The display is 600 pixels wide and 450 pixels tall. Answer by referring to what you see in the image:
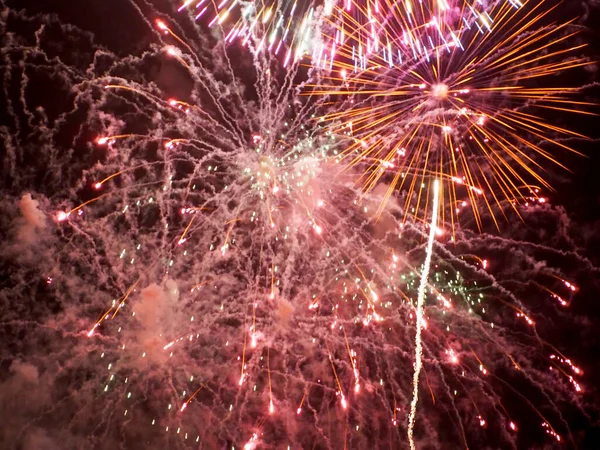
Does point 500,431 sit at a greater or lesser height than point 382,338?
lesser

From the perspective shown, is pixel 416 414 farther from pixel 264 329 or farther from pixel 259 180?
pixel 259 180

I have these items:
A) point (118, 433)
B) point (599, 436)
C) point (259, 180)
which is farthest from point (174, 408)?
point (599, 436)

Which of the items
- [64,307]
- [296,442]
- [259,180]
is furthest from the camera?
[296,442]

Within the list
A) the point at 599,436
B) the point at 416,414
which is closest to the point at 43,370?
the point at 416,414

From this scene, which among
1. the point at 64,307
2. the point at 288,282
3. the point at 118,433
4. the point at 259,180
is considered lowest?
the point at 118,433

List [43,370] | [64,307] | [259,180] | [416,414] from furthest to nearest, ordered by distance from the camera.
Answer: [416,414] → [43,370] → [64,307] → [259,180]

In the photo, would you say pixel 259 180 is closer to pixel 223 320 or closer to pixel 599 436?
pixel 223 320

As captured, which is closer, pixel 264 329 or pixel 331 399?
pixel 264 329
